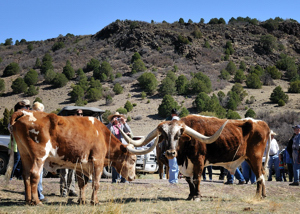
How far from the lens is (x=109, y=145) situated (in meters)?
7.34

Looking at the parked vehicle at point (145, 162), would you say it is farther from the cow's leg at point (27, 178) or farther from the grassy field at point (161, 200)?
the cow's leg at point (27, 178)

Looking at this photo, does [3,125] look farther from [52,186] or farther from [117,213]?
[117,213]

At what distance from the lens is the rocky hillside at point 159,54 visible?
6022cm

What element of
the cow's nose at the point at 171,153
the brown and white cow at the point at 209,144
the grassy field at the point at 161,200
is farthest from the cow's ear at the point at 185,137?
the grassy field at the point at 161,200

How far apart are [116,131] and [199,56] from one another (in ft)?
254

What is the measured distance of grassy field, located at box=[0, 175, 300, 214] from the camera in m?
6.37


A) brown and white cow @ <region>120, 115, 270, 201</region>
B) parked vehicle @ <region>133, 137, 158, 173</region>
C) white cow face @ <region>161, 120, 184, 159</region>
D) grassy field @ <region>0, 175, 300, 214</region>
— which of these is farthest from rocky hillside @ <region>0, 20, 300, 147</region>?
white cow face @ <region>161, 120, 184, 159</region>

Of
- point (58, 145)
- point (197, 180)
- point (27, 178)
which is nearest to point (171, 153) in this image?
point (197, 180)

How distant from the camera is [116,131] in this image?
1065 cm

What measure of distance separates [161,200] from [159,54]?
80152 mm

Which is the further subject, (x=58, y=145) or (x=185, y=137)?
(x=185, y=137)

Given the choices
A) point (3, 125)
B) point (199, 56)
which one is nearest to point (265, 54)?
point (199, 56)

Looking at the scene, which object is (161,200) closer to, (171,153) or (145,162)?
(171,153)


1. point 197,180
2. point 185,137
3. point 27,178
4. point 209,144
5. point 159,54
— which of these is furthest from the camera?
point 159,54
